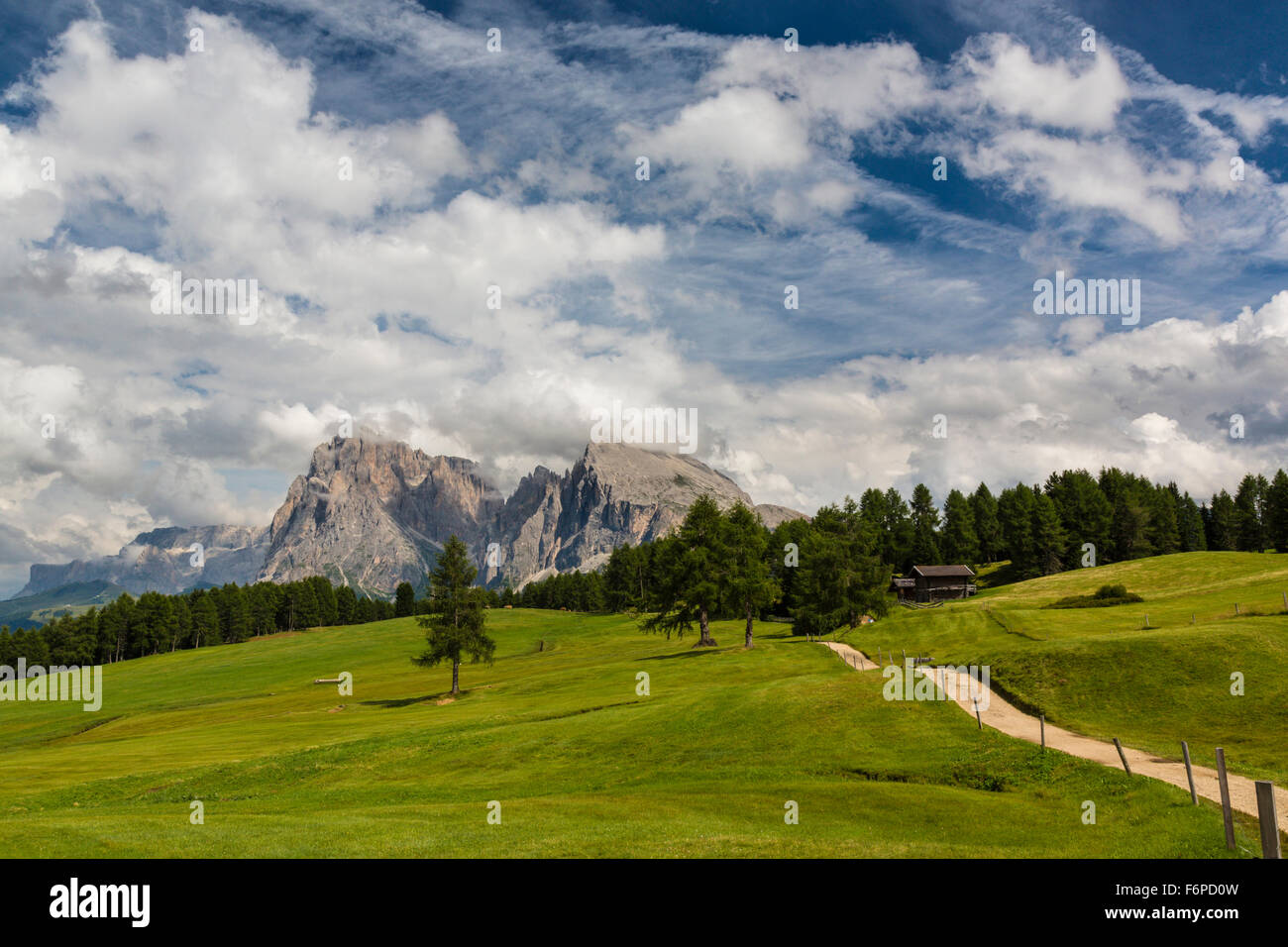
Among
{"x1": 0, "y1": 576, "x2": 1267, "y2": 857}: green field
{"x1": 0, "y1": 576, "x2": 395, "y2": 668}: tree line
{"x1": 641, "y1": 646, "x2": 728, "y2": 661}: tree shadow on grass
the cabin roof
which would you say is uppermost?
the cabin roof

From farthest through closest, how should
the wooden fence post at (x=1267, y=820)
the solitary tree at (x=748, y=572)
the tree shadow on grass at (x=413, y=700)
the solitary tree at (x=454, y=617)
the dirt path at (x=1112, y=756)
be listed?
1. the solitary tree at (x=748, y=572)
2. the solitary tree at (x=454, y=617)
3. the tree shadow on grass at (x=413, y=700)
4. the dirt path at (x=1112, y=756)
5. the wooden fence post at (x=1267, y=820)

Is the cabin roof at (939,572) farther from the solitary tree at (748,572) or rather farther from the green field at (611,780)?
the solitary tree at (748,572)

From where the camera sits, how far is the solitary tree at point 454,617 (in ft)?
238

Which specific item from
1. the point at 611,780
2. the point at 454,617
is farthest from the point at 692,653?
the point at 611,780

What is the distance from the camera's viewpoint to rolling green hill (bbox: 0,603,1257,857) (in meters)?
19.2

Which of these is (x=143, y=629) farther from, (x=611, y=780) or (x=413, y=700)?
(x=611, y=780)

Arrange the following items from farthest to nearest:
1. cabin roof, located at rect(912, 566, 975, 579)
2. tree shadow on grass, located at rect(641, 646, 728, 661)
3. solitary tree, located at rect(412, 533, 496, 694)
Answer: cabin roof, located at rect(912, 566, 975, 579)
tree shadow on grass, located at rect(641, 646, 728, 661)
solitary tree, located at rect(412, 533, 496, 694)

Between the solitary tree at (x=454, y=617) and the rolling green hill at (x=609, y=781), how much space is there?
4.38 m

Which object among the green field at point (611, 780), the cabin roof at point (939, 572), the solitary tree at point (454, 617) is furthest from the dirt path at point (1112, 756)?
the cabin roof at point (939, 572)

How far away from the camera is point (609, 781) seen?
32750 mm

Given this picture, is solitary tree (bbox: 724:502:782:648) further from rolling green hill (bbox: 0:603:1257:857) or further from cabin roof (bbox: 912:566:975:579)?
cabin roof (bbox: 912:566:975:579)

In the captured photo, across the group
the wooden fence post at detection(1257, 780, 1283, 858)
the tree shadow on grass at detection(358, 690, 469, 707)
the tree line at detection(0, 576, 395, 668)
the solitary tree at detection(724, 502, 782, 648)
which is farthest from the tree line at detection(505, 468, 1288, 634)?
the tree line at detection(0, 576, 395, 668)

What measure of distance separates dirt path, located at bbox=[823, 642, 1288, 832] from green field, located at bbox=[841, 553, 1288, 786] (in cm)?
135
